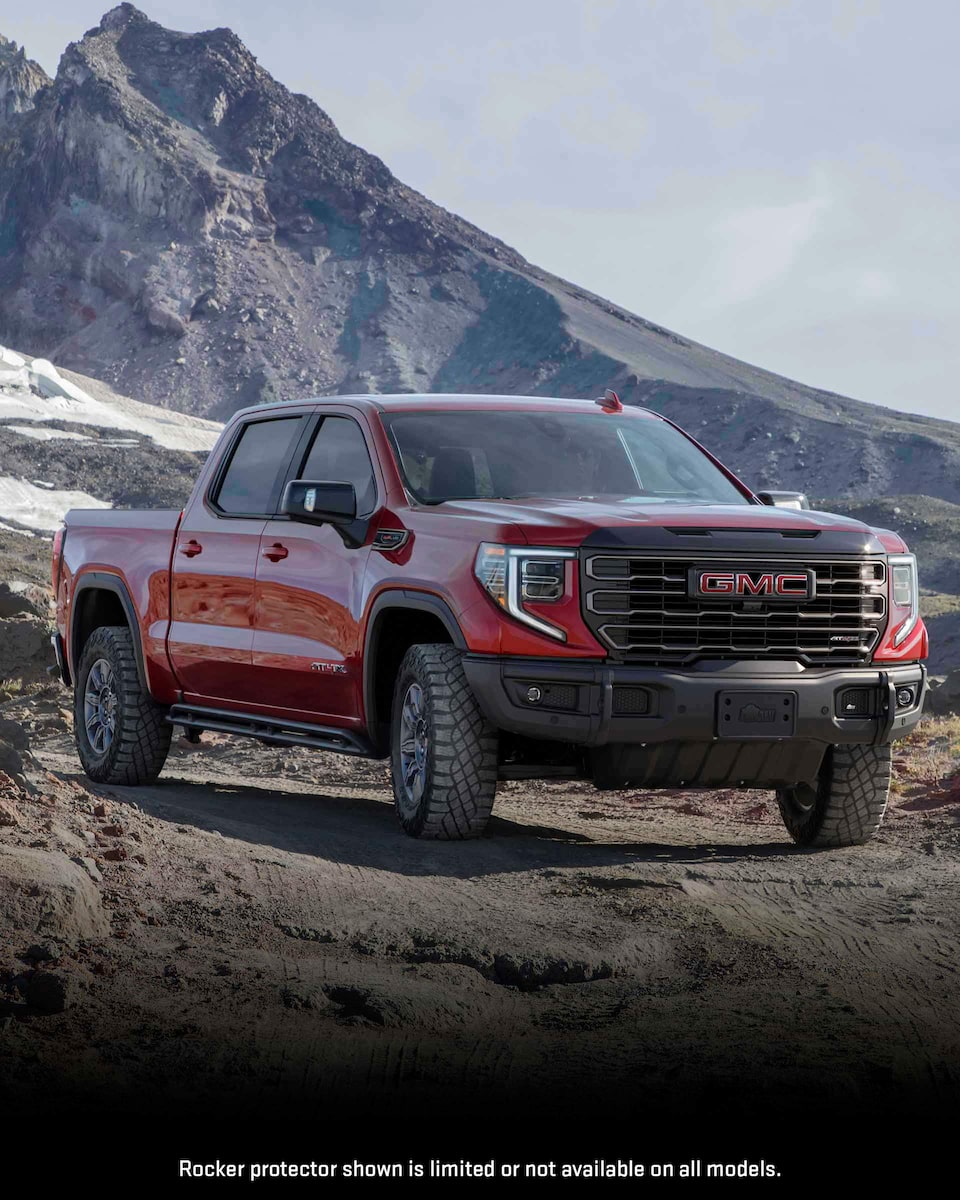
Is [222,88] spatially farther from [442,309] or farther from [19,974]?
[19,974]

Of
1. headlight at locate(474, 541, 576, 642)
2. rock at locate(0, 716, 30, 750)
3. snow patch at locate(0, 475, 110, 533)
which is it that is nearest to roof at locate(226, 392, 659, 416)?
headlight at locate(474, 541, 576, 642)

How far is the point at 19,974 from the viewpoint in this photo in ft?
15.9

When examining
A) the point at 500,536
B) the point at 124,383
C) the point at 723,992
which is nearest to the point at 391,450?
the point at 500,536

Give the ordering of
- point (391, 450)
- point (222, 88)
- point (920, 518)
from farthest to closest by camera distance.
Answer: point (222, 88), point (920, 518), point (391, 450)

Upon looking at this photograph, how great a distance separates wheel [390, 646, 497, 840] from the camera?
715 cm

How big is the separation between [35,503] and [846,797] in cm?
4796

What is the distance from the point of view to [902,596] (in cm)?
759

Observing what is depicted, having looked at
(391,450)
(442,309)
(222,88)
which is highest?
(222,88)

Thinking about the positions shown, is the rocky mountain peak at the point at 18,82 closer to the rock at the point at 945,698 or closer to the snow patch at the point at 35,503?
the snow patch at the point at 35,503

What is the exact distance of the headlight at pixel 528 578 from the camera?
6.91 meters

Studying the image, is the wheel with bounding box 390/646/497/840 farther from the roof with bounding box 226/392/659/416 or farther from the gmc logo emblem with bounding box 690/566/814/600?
the roof with bounding box 226/392/659/416

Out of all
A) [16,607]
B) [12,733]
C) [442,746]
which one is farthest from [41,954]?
[16,607]

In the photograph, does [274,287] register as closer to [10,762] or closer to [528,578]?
[10,762]

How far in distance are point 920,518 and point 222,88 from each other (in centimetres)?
10326
